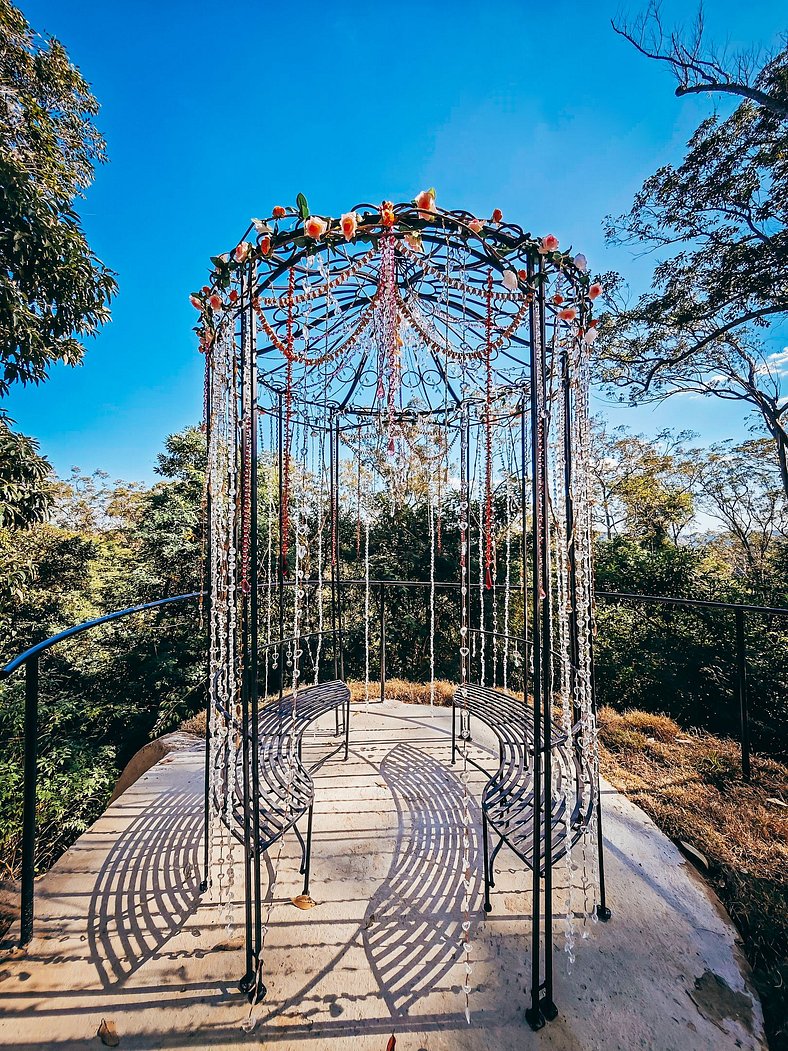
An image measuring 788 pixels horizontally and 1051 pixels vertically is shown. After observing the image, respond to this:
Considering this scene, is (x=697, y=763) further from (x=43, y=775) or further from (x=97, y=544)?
(x=97, y=544)

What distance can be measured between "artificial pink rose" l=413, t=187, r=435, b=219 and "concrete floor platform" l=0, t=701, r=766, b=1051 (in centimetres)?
251

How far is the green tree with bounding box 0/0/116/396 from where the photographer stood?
400cm

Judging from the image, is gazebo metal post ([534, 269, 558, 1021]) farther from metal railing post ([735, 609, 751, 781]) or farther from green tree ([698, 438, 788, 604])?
green tree ([698, 438, 788, 604])

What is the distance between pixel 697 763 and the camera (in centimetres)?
261

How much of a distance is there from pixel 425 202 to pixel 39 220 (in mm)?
4799

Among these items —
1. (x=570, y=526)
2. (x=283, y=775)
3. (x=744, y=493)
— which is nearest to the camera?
(x=570, y=526)

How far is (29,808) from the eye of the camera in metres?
1.48

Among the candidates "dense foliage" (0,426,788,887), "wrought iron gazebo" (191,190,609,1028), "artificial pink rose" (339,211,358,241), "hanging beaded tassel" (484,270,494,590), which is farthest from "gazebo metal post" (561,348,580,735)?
"dense foliage" (0,426,788,887)

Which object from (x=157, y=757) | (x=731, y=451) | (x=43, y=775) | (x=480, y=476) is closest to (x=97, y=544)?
(x=43, y=775)

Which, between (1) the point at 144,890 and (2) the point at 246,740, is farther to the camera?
(1) the point at 144,890

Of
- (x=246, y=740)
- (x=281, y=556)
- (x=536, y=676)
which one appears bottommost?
(x=246, y=740)

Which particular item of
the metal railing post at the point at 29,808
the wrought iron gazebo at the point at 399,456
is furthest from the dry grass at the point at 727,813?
the metal railing post at the point at 29,808

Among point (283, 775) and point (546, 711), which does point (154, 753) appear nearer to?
point (283, 775)

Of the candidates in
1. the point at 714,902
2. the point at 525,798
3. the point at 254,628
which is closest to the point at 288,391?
the point at 254,628
